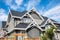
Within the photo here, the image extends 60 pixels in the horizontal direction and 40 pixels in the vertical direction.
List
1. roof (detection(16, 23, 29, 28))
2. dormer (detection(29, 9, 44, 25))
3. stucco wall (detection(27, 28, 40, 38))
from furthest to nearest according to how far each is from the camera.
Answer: dormer (detection(29, 9, 44, 25)), roof (detection(16, 23, 29, 28)), stucco wall (detection(27, 28, 40, 38))

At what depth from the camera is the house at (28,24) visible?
25547 mm

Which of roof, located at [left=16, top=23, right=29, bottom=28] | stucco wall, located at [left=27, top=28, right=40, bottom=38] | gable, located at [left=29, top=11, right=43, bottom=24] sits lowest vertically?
stucco wall, located at [left=27, top=28, right=40, bottom=38]

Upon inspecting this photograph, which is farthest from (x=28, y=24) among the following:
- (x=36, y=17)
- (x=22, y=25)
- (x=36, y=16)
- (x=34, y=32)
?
(x=36, y=16)

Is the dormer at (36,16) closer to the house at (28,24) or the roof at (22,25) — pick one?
the house at (28,24)

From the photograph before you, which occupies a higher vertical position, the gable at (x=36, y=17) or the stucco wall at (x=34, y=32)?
the gable at (x=36, y=17)

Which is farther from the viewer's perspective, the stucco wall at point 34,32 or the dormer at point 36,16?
the dormer at point 36,16

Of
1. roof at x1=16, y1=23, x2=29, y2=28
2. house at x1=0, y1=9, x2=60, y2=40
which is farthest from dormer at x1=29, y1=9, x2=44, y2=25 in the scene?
roof at x1=16, y1=23, x2=29, y2=28

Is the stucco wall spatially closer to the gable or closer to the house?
the house

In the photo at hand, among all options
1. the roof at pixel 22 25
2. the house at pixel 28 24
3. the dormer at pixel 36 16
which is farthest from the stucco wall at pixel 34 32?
the dormer at pixel 36 16

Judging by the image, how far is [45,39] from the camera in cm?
Result: 2058

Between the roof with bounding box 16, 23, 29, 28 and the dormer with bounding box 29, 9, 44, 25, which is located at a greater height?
the dormer with bounding box 29, 9, 44, 25

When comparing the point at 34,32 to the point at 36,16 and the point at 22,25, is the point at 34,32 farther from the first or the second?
the point at 36,16

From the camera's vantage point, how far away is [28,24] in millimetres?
27359

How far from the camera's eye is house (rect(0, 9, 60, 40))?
25.5 metres
